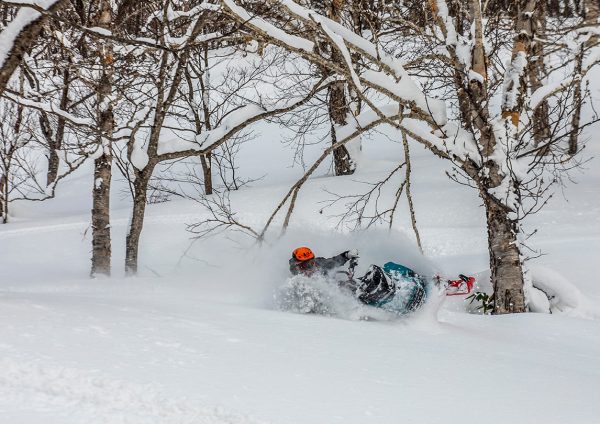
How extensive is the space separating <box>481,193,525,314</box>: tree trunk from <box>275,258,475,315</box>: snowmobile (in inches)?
21.2

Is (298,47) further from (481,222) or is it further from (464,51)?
(481,222)

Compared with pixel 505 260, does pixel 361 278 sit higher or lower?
lower

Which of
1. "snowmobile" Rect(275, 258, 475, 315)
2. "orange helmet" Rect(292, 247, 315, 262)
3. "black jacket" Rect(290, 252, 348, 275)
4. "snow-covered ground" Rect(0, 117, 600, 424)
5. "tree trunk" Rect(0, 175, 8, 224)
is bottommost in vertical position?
"snow-covered ground" Rect(0, 117, 600, 424)

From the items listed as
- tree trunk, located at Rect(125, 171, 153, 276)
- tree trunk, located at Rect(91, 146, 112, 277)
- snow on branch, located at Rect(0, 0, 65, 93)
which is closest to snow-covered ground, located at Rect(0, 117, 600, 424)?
tree trunk, located at Rect(91, 146, 112, 277)

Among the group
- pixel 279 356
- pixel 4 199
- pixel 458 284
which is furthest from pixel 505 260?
pixel 4 199

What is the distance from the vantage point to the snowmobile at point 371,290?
18.9 feet

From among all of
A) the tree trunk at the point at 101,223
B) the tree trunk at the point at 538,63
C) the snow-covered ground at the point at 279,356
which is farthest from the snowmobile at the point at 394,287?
the tree trunk at the point at 101,223

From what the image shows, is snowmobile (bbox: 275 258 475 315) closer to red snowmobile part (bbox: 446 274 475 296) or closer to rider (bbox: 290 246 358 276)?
red snowmobile part (bbox: 446 274 475 296)

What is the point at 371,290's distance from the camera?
5773mm

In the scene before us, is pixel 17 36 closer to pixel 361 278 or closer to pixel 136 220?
pixel 361 278

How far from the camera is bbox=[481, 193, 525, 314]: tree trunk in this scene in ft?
21.1

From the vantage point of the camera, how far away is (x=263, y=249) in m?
8.53

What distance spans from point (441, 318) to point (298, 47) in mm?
2991

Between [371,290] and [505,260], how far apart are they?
5.49 ft
